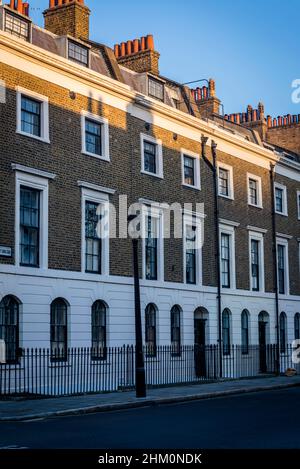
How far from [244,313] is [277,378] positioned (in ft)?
11.6

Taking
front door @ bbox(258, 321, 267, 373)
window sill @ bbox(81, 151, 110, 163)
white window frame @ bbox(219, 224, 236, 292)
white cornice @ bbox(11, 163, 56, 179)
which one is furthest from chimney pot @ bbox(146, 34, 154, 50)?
front door @ bbox(258, 321, 267, 373)

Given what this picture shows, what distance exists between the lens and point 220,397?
23.3 m

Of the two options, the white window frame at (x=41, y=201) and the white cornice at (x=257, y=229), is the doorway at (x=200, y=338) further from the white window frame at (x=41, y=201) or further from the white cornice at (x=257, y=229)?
the white window frame at (x=41, y=201)

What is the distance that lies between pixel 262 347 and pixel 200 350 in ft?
20.1

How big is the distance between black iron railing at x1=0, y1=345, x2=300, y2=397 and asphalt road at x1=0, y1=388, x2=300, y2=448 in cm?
469

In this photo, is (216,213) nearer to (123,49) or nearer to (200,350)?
(200,350)

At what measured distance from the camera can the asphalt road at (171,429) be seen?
1141 cm

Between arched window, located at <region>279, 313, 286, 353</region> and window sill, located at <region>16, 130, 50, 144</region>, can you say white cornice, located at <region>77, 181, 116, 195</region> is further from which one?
arched window, located at <region>279, 313, 286, 353</region>

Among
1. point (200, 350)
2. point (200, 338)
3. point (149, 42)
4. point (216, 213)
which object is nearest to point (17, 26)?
point (149, 42)

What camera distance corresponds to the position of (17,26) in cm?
2466

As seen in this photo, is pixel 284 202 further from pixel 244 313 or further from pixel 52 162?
pixel 52 162

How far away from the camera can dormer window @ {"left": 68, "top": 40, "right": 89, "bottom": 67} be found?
26641 mm

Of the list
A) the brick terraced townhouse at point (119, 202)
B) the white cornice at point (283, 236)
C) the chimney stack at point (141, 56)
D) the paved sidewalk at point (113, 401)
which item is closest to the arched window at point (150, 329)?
the brick terraced townhouse at point (119, 202)
